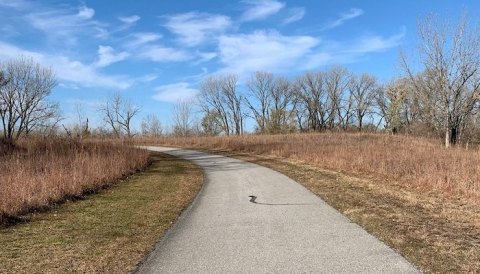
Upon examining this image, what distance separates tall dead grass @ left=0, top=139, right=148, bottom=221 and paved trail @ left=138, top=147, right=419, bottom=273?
144 inches

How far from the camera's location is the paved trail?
5.43 m

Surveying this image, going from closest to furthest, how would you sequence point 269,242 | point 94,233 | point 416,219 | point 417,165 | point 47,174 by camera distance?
point 269,242
point 94,233
point 416,219
point 47,174
point 417,165

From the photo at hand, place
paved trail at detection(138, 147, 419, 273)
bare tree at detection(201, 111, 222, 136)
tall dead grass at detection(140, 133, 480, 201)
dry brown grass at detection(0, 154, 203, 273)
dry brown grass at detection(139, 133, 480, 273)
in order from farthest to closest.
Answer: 1. bare tree at detection(201, 111, 222, 136)
2. tall dead grass at detection(140, 133, 480, 201)
3. dry brown grass at detection(139, 133, 480, 273)
4. dry brown grass at detection(0, 154, 203, 273)
5. paved trail at detection(138, 147, 419, 273)

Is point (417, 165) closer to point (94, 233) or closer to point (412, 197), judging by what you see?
point (412, 197)

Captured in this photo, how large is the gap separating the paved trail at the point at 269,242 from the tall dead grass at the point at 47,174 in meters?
3.66

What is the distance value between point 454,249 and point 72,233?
20.6ft

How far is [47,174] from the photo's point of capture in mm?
11875

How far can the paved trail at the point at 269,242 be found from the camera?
543 centimetres

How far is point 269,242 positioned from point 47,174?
7888 millimetres

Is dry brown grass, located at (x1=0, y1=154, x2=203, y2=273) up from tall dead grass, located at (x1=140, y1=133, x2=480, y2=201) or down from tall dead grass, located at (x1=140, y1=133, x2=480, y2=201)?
down

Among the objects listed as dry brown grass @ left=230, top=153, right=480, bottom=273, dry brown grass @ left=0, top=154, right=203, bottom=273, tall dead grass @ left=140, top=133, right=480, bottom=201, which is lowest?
dry brown grass @ left=230, top=153, right=480, bottom=273

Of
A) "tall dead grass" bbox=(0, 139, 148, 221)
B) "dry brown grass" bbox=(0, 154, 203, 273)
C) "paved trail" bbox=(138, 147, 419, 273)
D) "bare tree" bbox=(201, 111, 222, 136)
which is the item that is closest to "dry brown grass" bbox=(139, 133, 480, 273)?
"paved trail" bbox=(138, 147, 419, 273)

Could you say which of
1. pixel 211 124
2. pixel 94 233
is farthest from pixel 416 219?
pixel 211 124

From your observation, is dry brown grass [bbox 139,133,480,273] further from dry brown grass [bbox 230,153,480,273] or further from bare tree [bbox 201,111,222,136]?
bare tree [bbox 201,111,222,136]
